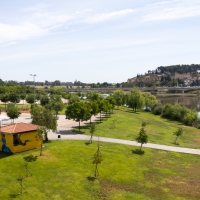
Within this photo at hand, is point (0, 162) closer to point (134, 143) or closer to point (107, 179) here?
point (107, 179)

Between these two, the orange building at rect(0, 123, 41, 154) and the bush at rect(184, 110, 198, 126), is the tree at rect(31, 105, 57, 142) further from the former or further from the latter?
the bush at rect(184, 110, 198, 126)

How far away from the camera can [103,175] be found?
2603cm

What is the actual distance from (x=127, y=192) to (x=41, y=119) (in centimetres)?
1776

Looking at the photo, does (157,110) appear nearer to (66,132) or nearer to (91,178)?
(66,132)

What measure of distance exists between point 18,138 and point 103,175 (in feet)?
38.8

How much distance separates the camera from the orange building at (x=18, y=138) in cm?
2964

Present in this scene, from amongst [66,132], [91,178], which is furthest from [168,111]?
[91,178]

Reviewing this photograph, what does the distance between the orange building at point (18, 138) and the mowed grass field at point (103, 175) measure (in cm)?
108

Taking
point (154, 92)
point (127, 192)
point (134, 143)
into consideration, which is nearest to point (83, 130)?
point (134, 143)

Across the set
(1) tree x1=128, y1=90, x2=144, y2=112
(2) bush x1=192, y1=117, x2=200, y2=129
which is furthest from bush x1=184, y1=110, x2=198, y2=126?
(1) tree x1=128, y1=90, x2=144, y2=112

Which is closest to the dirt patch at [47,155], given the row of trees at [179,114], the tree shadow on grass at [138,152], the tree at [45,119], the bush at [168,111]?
the tree at [45,119]

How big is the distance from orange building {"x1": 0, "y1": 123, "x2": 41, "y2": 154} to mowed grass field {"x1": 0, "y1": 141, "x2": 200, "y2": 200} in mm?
1081

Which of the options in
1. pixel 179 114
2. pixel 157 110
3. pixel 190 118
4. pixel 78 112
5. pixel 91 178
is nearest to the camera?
pixel 91 178

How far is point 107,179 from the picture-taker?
83.3 ft
